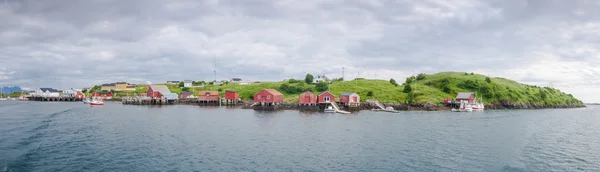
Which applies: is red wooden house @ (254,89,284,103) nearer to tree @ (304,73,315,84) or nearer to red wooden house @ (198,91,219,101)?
red wooden house @ (198,91,219,101)

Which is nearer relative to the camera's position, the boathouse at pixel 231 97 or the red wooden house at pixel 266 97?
the red wooden house at pixel 266 97

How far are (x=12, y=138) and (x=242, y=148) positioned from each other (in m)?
25.8

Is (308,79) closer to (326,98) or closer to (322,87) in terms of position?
(322,87)

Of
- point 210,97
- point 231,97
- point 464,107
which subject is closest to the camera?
point 464,107

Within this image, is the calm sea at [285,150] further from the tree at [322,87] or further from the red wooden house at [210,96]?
the tree at [322,87]

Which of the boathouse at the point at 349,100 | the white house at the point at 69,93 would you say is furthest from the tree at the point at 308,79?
the white house at the point at 69,93

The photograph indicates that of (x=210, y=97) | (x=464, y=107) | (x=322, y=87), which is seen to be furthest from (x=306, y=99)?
(x=464, y=107)

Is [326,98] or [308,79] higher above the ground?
[308,79]

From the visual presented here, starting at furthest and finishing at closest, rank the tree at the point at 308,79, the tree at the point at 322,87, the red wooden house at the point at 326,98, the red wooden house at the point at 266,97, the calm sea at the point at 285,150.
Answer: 1. the tree at the point at 308,79
2. the tree at the point at 322,87
3. the red wooden house at the point at 266,97
4. the red wooden house at the point at 326,98
5. the calm sea at the point at 285,150

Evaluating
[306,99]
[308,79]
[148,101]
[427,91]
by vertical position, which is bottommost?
[148,101]

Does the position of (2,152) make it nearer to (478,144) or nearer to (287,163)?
(287,163)

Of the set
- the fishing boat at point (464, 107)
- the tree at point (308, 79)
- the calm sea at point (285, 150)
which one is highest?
the tree at point (308, 79)

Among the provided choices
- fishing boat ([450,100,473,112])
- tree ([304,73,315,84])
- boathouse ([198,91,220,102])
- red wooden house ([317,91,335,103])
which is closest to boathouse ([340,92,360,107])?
red wooden house ([317,91,335,103])

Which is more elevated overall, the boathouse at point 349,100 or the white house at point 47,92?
the white house at point 47,92
